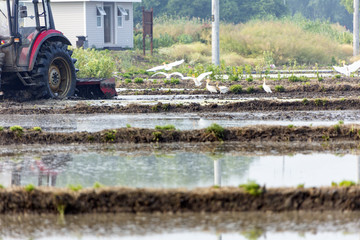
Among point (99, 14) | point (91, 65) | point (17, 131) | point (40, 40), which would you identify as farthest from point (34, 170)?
point (99, 14)

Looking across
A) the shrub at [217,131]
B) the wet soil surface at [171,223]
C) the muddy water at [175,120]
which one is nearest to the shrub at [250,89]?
the muddy water at [175,120]

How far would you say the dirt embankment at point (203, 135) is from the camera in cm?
1174

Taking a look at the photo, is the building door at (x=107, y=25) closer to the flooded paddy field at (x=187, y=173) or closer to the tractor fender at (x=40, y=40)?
the tractor fender at (x=40, y=40)

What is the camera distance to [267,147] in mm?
11109

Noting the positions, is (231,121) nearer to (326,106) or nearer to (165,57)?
(326,106)

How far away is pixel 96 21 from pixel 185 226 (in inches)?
1327

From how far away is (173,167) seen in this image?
947cm

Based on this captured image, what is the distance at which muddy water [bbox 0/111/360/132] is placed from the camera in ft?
45.4

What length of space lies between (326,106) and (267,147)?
618 centimetres

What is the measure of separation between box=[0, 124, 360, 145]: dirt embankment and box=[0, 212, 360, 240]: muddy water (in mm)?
4512

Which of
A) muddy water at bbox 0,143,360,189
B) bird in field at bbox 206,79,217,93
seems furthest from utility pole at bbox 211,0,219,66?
muddy water at bbox 0,143,360,189

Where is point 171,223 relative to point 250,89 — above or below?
above

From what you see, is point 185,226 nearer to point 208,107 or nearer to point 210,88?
point 208,107

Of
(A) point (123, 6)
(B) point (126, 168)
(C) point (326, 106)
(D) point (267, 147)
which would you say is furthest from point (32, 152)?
(A) point (123, 6)
